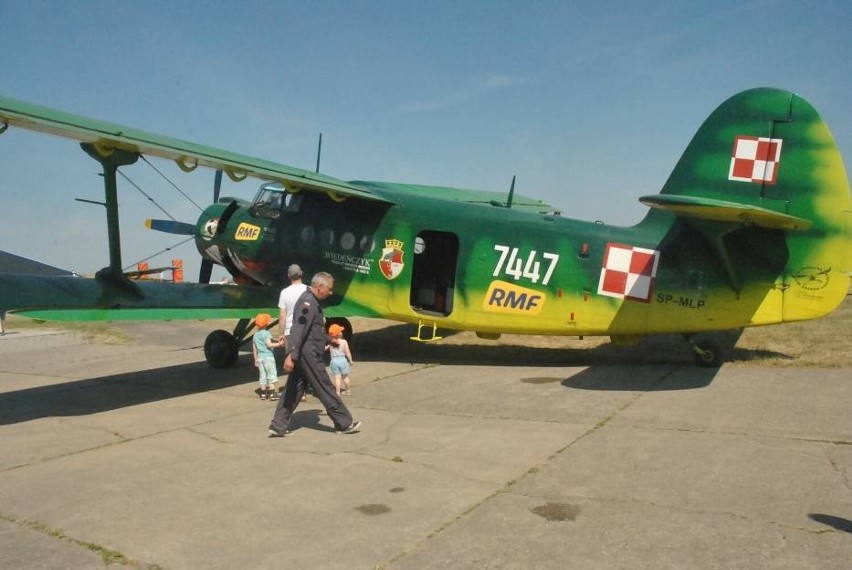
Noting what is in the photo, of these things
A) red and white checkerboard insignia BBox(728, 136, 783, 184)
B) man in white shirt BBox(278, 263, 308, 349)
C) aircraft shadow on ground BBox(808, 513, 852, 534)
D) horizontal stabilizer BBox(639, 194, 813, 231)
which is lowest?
aircraft shadow on ground BBox(808, 513, 852, 534)

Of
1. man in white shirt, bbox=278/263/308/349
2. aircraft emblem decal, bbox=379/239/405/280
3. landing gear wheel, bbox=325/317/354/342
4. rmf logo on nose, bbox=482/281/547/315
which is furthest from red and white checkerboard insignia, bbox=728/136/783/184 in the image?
landing gear wheel, bbox=325/317/354/342

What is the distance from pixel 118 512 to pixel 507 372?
640 cm

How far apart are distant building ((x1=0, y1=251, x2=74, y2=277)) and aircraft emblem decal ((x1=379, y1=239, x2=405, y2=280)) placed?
612cm

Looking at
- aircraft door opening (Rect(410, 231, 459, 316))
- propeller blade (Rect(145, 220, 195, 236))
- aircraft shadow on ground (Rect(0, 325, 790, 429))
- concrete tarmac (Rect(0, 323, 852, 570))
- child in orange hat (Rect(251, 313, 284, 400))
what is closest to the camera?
concrete tarmac (Rect(0, 323, 852, 570))

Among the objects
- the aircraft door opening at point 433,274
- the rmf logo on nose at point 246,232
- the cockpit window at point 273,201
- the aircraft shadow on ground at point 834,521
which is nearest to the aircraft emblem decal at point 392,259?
the aircraft door opening at point 433,274

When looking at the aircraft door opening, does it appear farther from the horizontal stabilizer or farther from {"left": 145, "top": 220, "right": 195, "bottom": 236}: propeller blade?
{"left": 145, "top": 220, "right": 195, "bottom": 236}: propeller blade

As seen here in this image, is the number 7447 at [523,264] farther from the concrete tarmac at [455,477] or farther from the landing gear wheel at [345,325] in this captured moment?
the landing gear wheel at [345,325]

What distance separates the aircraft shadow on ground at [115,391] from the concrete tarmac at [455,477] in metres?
0.09

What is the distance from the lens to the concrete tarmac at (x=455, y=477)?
385cm

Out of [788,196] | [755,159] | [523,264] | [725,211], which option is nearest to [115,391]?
[523,264]

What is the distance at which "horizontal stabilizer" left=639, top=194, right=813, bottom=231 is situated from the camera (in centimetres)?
721

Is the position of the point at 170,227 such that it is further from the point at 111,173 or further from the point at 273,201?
the point at 111,173

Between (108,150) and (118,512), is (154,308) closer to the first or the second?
(108,150)

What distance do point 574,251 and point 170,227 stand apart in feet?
31.0
